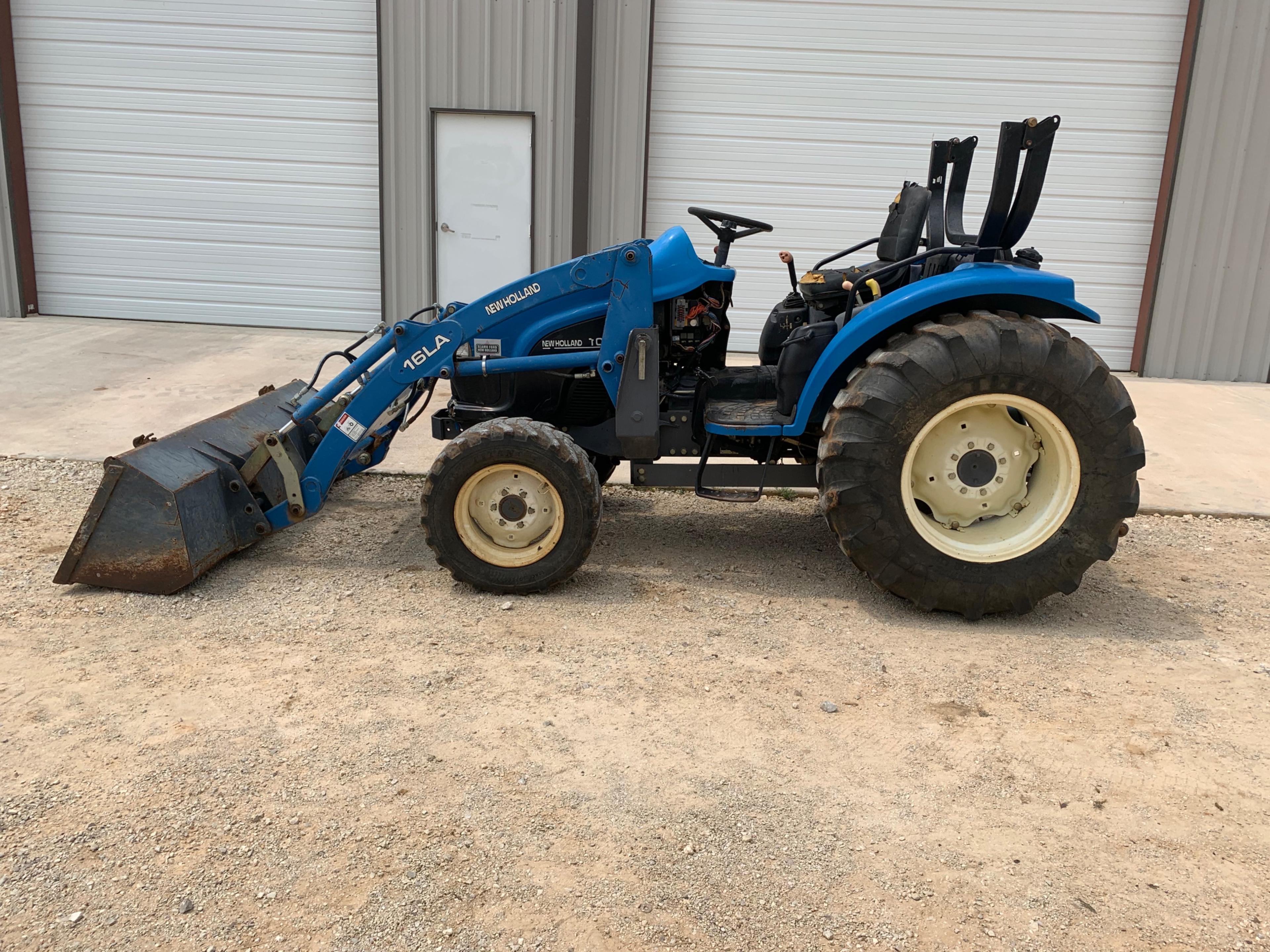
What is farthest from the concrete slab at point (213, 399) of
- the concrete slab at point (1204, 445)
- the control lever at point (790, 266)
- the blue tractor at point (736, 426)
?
the control lever at point (790, 266)

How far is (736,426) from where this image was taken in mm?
4551

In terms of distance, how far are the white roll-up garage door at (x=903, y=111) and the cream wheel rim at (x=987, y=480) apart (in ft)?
18.1

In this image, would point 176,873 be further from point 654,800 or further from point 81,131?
point 81,131

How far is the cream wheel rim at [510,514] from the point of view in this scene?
434 centimetres

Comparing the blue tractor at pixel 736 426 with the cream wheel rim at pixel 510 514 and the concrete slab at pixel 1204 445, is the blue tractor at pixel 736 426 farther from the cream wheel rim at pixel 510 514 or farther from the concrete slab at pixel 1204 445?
the concrete slab at pixel 1204 445

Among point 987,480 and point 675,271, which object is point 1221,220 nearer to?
point 987,480

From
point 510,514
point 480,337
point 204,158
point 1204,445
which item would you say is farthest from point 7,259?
point 1204,445

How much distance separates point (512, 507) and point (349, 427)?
79 centimetres

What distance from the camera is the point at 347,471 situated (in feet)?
16.4

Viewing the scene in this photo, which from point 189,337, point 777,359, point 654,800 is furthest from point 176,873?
point 189,337

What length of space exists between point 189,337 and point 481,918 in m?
8.26

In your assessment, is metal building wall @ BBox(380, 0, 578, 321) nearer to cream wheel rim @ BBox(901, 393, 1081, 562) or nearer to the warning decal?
the warning decal

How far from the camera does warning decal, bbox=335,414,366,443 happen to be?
4.50m

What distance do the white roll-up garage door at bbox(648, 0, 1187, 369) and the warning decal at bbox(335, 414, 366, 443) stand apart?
5.57 metres
